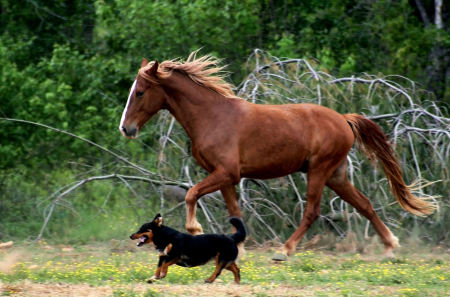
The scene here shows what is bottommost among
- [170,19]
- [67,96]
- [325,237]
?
[325,237]

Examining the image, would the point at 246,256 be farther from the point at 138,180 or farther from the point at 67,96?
the point at 67,96

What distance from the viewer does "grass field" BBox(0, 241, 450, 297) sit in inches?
253

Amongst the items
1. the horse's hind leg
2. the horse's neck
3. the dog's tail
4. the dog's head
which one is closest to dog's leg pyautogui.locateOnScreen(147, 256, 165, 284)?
the dog's head

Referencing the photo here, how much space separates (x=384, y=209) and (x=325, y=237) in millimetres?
990

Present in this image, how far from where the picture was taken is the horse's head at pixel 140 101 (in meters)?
8.52

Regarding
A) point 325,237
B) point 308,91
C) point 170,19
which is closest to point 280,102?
point 308,91

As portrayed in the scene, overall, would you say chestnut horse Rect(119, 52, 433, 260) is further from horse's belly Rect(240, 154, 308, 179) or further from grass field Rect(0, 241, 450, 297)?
grass field Rect(0, 241, 450, 297)

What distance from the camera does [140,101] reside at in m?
8.56

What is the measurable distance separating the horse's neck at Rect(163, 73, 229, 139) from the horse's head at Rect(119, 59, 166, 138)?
20cm

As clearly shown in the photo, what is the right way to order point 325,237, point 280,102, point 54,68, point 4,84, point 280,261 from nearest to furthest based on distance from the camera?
point 280,261 < point 325,237 < point 280,102 < point 4,84 < point 54,68

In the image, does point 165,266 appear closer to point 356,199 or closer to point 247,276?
point 247,276

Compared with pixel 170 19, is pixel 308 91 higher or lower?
lower

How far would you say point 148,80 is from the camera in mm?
8570

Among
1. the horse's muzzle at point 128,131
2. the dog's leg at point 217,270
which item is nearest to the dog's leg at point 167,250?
the dog's leg at point 217,270
